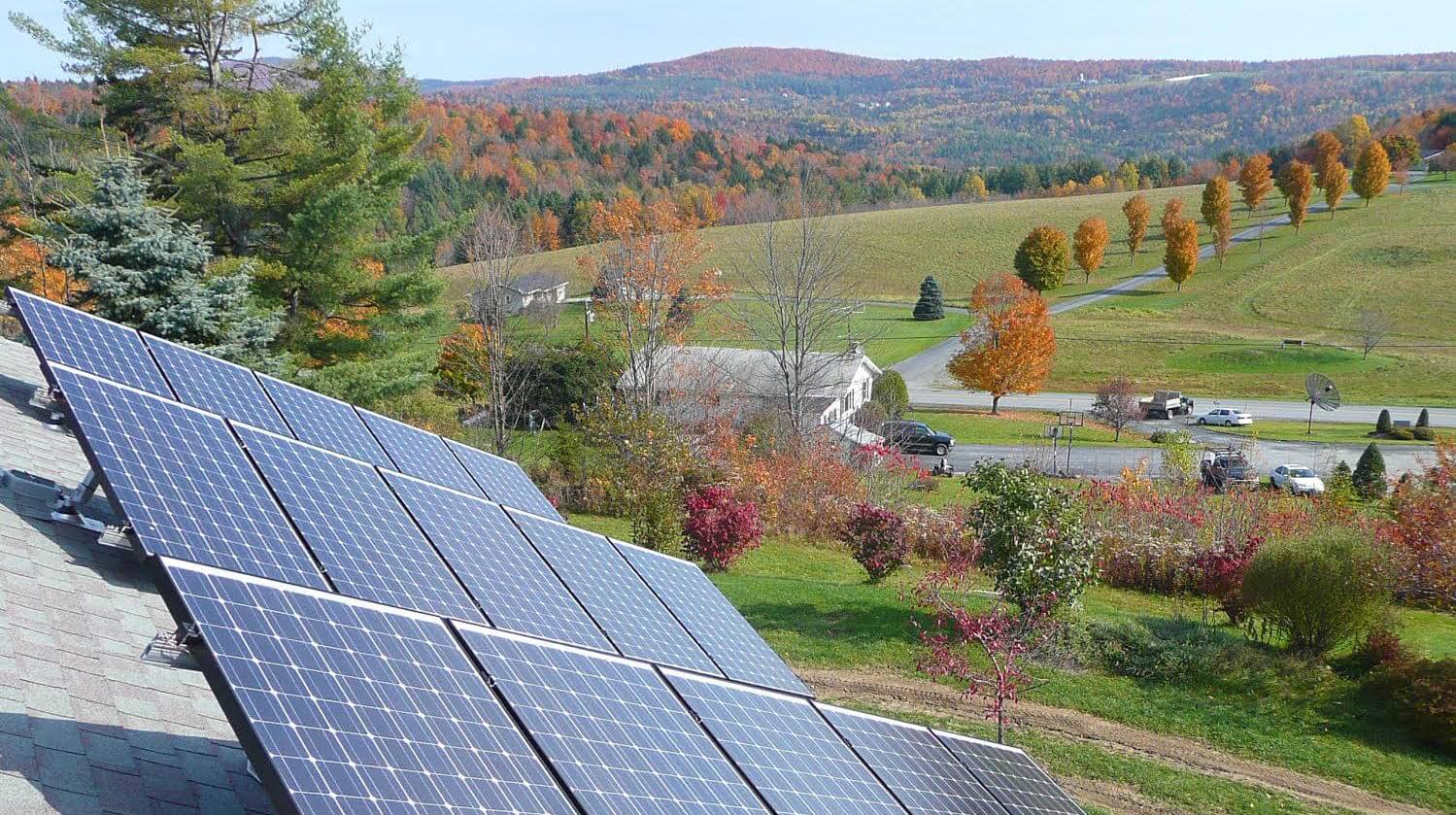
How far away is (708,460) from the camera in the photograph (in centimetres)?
3306

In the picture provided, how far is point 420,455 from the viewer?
41.6ft

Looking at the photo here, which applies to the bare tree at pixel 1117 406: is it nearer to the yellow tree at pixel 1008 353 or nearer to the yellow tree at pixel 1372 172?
the yellow tree at pixel 1008 353

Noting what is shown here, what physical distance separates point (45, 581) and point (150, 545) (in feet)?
8.42

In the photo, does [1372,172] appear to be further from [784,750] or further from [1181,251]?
[784,750]

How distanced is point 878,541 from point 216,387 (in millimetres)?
17107

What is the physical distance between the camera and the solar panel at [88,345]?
923 cm

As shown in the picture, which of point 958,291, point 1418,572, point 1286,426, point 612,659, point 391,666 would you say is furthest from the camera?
point 958,291

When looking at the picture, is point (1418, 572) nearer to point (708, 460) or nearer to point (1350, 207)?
point (708, 460)

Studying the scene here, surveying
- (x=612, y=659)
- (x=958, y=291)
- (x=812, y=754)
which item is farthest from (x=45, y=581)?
(x=958, y=291)

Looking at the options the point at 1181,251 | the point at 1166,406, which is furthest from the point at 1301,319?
the point at 1166,406

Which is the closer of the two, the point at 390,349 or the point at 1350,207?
the point at 390,349

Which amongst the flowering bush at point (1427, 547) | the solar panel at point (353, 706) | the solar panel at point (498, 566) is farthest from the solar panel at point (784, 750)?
the flowering bush at point (1427, 547)

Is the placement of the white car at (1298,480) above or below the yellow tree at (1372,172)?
below

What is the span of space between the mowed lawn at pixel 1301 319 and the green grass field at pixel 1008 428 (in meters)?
10.7
